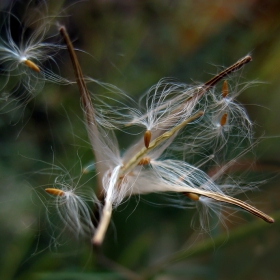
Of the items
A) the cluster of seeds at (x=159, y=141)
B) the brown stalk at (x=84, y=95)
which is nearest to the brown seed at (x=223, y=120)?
the cluster of seeds at (x=159, y=141)

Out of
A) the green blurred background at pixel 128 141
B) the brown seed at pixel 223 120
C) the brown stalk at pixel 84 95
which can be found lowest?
the green blurred background at pixel 128 141

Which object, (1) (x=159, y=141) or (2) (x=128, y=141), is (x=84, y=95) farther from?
(2) (x=128, y=141)

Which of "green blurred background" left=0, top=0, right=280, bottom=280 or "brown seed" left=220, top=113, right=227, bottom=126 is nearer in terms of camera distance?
"brown seed" left=220, top=113, right=227, bottom=126

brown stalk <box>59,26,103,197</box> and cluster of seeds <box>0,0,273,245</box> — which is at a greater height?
brown stalk <box>59,26,103,197</box>

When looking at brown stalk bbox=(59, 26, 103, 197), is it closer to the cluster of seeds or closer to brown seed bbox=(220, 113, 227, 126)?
the cluster of seeds

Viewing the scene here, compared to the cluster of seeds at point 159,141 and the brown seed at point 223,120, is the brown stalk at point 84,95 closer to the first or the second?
the cluster of seeds at point 159,141

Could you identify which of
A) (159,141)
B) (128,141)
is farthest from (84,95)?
(128,141)

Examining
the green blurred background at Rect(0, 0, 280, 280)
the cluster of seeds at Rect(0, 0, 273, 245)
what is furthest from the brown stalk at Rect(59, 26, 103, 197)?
the green blurred background at Rect(0, 0, 280, 280)

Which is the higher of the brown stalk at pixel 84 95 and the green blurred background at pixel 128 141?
the brown stalk at pixel 84 95
